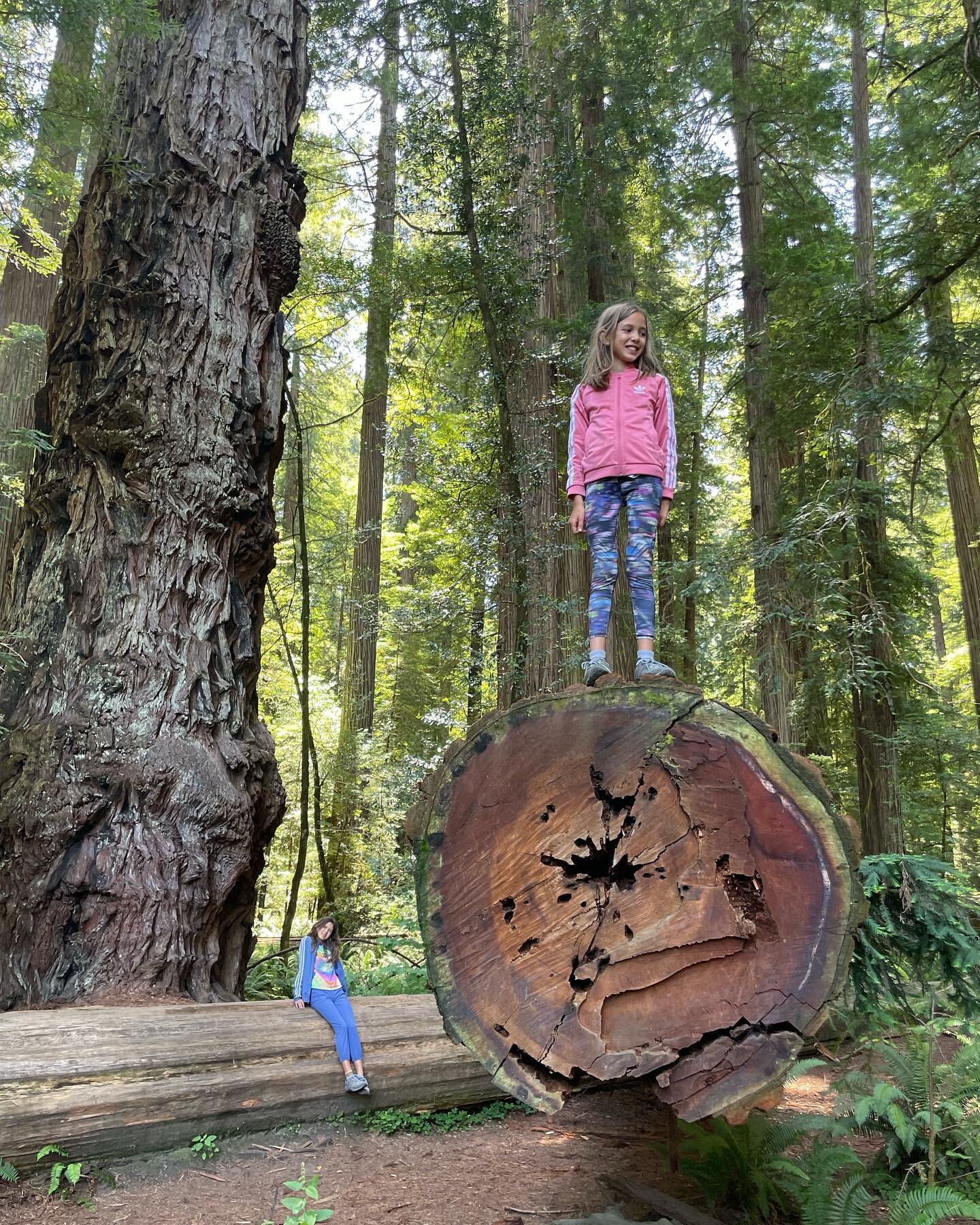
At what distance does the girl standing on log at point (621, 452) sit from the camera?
134 inches

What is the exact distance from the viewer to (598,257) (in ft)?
33.0

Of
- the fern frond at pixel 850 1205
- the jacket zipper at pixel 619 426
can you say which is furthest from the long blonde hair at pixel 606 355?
the fern frond at pixel 850 1205

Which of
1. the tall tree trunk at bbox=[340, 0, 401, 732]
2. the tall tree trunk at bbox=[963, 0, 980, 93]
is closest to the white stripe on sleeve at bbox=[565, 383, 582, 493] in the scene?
the tall tree trunk at bbox=[963, 0, 980, 93]

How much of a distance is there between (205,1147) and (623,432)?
11.6ft

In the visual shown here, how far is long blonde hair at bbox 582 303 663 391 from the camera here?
371 cm

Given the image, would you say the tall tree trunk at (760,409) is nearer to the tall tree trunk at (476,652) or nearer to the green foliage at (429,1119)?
the tall tree trunk at (476,652)

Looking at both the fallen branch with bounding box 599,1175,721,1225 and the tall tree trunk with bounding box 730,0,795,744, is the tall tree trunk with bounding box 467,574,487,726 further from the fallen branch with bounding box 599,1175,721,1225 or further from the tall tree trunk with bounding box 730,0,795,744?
the fallen branch with bounding box 599,1175,721,1225

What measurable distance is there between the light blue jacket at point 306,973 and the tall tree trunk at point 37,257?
2.48m

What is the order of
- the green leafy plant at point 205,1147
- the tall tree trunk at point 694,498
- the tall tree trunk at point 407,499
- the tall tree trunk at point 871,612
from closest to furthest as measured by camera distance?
1. the green leafy plant at point 205,1147
2. the tall tree trunk at point 871,612
3. the tall tree trunk at point 407,499
4. the tall tree trunk at point 694,498

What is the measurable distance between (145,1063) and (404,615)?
7.18 meters

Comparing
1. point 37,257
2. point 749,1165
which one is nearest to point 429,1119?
point 749,1165

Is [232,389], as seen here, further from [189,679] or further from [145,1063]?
[145,1063]

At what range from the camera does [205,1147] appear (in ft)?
10.7

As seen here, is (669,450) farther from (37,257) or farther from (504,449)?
(37,257)
